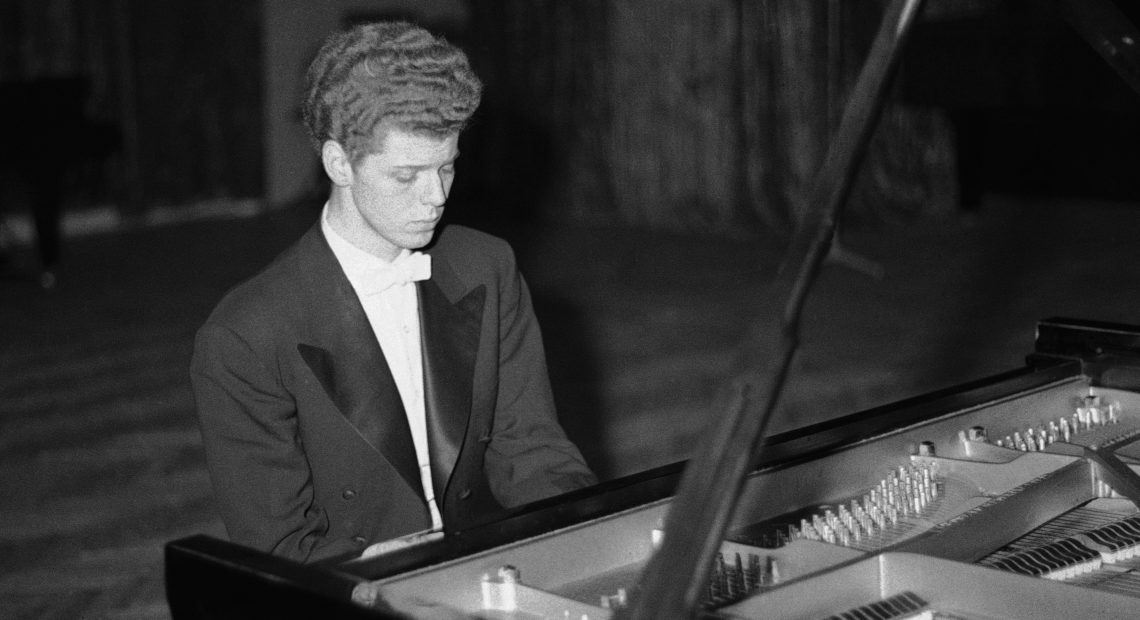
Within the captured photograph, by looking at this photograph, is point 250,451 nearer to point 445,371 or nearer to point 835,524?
point 445,371

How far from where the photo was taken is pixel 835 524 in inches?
72.4

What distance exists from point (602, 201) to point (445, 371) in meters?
6.45

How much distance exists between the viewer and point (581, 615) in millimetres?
1528

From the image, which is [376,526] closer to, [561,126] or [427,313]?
[427,313]

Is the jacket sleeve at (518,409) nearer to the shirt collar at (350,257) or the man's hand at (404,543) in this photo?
the shirt collar at (350,257)

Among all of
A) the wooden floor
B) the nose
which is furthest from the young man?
the wooden floor

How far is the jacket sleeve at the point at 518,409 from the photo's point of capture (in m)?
2.22

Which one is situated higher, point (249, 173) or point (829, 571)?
point (829, 571)

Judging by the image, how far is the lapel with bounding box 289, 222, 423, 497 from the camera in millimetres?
2020

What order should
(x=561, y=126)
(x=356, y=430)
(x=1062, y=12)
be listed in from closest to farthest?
1. (x=1062, y=12)
2. (x=356, y=430)
3. (x=561, y=126)

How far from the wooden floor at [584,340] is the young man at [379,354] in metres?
1.36

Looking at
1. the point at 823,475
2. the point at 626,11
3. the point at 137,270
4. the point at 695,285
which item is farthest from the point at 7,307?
the point at 823,475

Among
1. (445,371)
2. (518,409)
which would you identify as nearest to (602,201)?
(518,409)

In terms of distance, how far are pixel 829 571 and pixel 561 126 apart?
7229 millimetres
